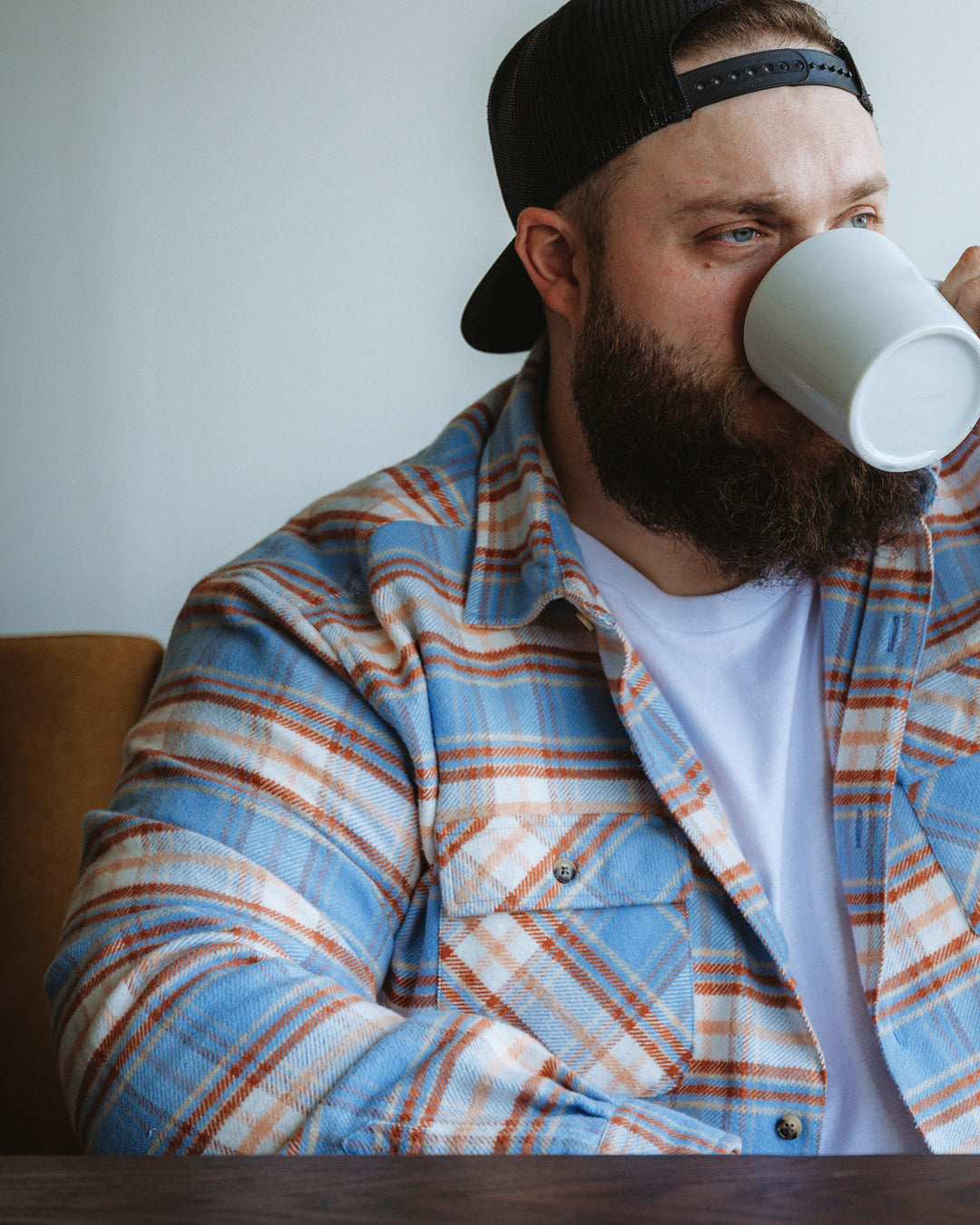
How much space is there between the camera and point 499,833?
0.88 meters

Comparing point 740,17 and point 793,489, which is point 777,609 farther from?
point 740,17

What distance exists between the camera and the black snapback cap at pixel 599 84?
95cm

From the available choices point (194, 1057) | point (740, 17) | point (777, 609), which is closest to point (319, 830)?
point (194, 1057)

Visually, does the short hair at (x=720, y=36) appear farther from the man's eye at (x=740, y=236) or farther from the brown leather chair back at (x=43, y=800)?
the brown leather chair back at (x=43, y=800)

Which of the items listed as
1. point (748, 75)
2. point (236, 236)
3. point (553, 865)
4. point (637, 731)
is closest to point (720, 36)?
point (748, 75)

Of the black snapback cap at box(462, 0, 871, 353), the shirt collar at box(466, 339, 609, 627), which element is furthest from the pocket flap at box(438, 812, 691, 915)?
the black snapback cap at box(462, 0, 871, 353)

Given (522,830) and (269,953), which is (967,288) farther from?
(269,953)

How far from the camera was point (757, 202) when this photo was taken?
90 cm

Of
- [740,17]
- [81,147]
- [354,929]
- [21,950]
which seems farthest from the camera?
[81,147]

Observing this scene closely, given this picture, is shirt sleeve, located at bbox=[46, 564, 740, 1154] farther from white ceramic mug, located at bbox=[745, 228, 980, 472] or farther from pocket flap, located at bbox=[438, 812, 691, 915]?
white ceramic mug, located at bbox=[745, 228, 980, 472]

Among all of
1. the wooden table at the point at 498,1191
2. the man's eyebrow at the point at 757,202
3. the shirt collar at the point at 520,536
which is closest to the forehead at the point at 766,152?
the man's eyebrow at the point at 757,202

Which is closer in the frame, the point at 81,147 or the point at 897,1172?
the point at 897,1172

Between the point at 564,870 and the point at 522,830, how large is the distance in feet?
0.14

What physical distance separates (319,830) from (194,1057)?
0.21 meters
